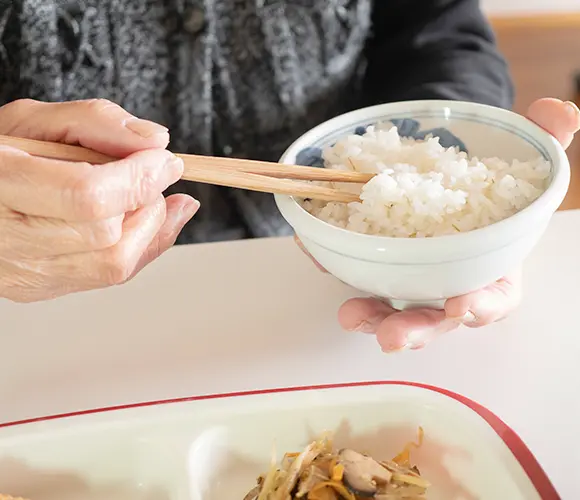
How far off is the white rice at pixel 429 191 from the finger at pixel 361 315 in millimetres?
107

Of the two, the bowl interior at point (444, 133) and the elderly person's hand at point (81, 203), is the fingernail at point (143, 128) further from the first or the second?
the bowl interior at point (444, 133)

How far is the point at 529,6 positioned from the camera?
3188 mm

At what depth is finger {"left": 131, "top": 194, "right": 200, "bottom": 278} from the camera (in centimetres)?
88

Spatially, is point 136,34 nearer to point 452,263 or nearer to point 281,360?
point 281,360

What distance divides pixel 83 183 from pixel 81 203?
0.02 metres

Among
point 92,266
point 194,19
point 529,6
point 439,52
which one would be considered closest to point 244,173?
point 92,266

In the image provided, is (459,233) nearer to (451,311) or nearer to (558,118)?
(451,311)

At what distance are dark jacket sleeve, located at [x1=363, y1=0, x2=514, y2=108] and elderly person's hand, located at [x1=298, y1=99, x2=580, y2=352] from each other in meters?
0.38

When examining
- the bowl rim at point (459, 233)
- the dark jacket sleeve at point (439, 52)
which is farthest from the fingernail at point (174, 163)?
the dark jacket sleeve at point (439, 52)

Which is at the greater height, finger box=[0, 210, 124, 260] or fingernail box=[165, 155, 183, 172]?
fingernail box=[165, 155, 183, 172]

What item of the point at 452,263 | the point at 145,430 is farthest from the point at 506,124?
the point at 145,430

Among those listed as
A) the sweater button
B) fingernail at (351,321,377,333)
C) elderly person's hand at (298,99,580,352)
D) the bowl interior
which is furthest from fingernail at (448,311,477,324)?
the sweater button

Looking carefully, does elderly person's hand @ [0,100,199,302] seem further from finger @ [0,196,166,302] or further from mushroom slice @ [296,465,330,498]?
mushroom slice @ [296,465,330,498]

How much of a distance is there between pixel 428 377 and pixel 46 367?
0.47 m
